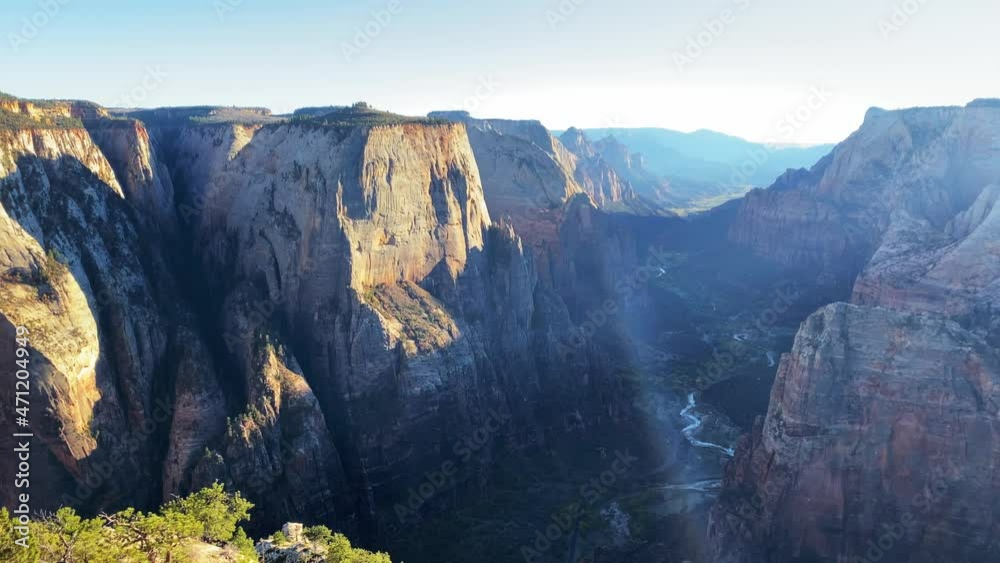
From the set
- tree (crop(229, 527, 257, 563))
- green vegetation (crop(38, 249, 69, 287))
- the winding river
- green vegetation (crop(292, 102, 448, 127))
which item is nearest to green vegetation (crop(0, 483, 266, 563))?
tree (crop(229, 527, 257, 563))

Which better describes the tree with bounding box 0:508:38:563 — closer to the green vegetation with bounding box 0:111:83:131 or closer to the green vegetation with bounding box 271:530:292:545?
the green vegetation with bounding box 271:530:292:545

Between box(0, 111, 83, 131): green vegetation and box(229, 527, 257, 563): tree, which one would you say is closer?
box(229, 527, 257, 563): tree

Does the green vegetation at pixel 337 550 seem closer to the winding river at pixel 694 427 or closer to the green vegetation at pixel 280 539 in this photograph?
the green vegetation at pixel 280 539

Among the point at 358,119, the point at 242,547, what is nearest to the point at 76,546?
the point at 242,547

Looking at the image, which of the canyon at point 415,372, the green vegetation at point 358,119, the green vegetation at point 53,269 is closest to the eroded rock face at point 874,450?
the canyon at point 415,372

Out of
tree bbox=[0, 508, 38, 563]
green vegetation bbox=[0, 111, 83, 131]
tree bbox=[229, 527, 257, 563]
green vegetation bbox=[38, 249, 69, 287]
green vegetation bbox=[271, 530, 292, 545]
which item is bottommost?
green vegetation bbox=[271, 530, 292, 545]

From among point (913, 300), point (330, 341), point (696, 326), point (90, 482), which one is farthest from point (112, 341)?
point (696, 326)

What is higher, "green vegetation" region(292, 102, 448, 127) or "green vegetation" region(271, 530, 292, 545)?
"green vegetation" region(292, 102, 448, 127)

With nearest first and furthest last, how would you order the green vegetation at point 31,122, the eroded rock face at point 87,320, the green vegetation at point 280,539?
the green vegetation at point 280,539
the eroded rock face at point 87,320
the green vegetation at point 31,122

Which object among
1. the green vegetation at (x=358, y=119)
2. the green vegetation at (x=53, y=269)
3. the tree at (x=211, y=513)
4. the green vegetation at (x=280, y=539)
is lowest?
the green vegetation at (x=280, y=539)
